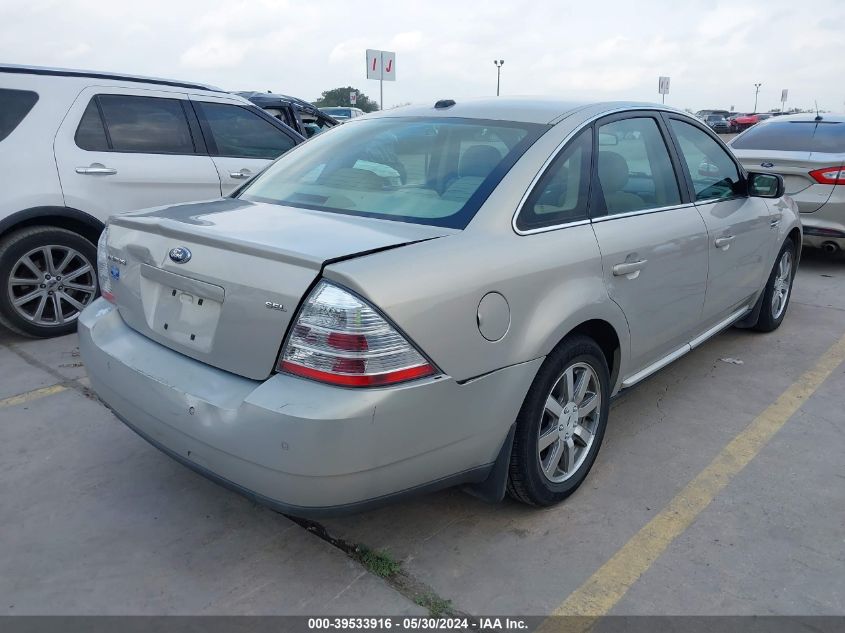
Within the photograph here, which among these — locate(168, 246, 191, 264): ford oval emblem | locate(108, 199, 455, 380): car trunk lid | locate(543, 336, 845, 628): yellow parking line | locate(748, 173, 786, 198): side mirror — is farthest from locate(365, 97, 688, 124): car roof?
locate(543, 336, 845, 628): yellow parking line

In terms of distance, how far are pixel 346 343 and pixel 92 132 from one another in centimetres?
385

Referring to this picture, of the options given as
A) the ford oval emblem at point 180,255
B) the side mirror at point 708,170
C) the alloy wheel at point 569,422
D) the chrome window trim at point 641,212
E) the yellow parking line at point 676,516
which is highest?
the side mirror at point 708,170

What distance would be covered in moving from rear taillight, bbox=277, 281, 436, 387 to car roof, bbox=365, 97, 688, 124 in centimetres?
138

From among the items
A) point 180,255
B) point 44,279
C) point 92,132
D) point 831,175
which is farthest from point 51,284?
point 831,175

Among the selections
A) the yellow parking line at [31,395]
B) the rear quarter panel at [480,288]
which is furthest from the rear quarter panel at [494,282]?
the yellow parking line at [31,395]

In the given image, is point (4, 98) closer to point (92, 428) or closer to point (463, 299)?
point (92, 428)

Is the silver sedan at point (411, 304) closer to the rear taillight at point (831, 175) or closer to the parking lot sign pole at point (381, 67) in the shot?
the rear taillight at point (831, 175)

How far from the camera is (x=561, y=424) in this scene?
2.78m

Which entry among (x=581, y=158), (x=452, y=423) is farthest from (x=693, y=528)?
(x=581, y=158)

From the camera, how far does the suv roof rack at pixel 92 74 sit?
469 cm

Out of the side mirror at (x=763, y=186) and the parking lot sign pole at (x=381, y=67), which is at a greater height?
the parking lot sign pole at (x=381, y=67)

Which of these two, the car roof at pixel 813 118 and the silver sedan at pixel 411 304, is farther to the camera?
the car roof at pixel 813 118

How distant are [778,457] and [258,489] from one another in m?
2.48

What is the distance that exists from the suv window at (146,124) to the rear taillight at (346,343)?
3.73 metres
